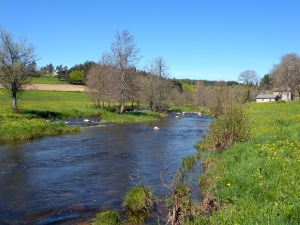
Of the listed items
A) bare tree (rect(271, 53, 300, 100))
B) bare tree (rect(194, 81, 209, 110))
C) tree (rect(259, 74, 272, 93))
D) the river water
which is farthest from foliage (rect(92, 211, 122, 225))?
tree (rect(259, 74, 272, 93))

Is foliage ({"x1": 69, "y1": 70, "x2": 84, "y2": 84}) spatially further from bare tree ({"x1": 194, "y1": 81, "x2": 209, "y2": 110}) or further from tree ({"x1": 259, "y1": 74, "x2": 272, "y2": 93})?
tree ({"x1": 259, "y1": 74, "x2": 272, "y2": 93})

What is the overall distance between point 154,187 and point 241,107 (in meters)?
5.89

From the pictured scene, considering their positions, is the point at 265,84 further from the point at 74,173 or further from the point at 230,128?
the point at 74,173

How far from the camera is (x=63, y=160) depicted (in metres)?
14.7

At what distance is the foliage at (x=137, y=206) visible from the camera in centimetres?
768

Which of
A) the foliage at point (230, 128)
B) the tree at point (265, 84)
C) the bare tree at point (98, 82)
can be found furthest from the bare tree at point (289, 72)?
the foliage at point (230, 128)

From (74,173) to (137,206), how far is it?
5152 mm

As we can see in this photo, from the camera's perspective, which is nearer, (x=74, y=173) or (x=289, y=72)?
(x=74, y=173)

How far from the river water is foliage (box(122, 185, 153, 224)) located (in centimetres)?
46

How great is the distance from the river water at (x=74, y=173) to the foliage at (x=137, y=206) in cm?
46

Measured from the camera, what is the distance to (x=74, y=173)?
487 inches

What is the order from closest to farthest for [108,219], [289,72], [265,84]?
[108,219], [289,72], [265,84]

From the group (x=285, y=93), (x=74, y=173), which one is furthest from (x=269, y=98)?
(x=74, y=173)

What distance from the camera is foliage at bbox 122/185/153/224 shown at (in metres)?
7.68
